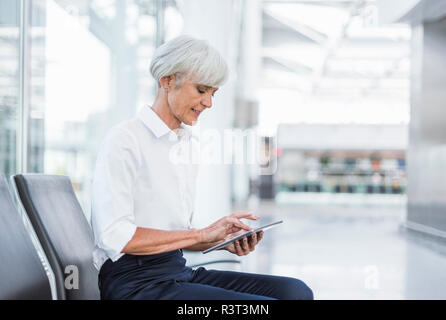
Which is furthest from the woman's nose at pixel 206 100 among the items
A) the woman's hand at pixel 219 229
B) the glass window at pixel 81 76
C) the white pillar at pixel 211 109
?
the white pillar at pixel 211 109

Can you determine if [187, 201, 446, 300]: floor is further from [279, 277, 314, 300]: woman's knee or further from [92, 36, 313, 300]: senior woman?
[92, 36, 313, 300]: senior woman

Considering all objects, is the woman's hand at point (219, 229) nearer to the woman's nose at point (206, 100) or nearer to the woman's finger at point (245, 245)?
the woman's finger at point (245, 245)

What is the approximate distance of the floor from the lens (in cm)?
406

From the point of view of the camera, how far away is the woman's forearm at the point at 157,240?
4.32 feet

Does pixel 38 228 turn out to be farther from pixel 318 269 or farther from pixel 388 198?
pixel 388 198

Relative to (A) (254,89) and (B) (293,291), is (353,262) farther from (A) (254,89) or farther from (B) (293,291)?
(A) (254,89)

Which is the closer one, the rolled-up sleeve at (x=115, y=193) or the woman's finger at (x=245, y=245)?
the rolled-up sleeve at (x=115, y=193)

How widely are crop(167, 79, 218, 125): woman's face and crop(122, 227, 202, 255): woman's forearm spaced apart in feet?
1.29

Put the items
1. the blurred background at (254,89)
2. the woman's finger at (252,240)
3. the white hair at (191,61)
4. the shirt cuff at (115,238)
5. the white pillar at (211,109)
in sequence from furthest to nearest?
the white pillar at (211,109) < the blurred background at (254,89) < the woman's finger at (252,240) < the white hair at (191,61) < the shirt cuff at (115,238)

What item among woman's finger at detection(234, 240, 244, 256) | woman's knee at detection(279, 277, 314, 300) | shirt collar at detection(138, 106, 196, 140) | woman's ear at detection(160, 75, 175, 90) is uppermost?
woman's ear at detection(160, 75, 175, 90)

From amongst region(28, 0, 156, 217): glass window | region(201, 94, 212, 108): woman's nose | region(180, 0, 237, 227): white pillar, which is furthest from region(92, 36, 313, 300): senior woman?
region(180, 0, 237, 227): white pillar

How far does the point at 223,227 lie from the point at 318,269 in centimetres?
379

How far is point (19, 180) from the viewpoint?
156 centimetres

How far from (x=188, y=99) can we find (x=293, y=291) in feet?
2.23
